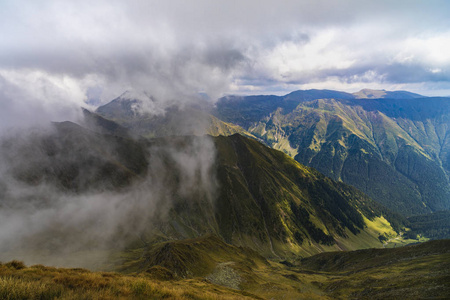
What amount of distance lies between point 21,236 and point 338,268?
277 meters

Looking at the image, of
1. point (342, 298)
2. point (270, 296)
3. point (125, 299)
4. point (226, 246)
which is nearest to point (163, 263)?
point (270, 296)

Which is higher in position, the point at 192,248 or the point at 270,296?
the point at 270,296

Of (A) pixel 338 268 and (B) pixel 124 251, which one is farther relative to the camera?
(B) pixel 124 251

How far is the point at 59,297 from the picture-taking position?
12.4m

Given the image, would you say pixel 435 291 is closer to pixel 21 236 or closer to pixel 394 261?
pixel 394 261

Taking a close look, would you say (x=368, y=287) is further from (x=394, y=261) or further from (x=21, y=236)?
(x=21, y=236)

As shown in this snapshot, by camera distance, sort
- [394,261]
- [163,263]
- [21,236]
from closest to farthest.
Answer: [163,263], [394,261], [21,236]

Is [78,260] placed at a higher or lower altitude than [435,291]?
lower

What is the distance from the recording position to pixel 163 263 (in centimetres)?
9812

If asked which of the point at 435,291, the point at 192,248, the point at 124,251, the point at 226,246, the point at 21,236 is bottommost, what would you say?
the point at 124,251

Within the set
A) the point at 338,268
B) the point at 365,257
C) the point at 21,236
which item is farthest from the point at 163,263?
the point at 21,236

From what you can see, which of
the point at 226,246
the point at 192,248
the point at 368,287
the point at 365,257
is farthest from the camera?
the point at 226,246

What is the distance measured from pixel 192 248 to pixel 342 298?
7846cm

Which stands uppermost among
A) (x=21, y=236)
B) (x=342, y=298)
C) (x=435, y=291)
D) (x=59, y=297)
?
(x=59, y=297)
